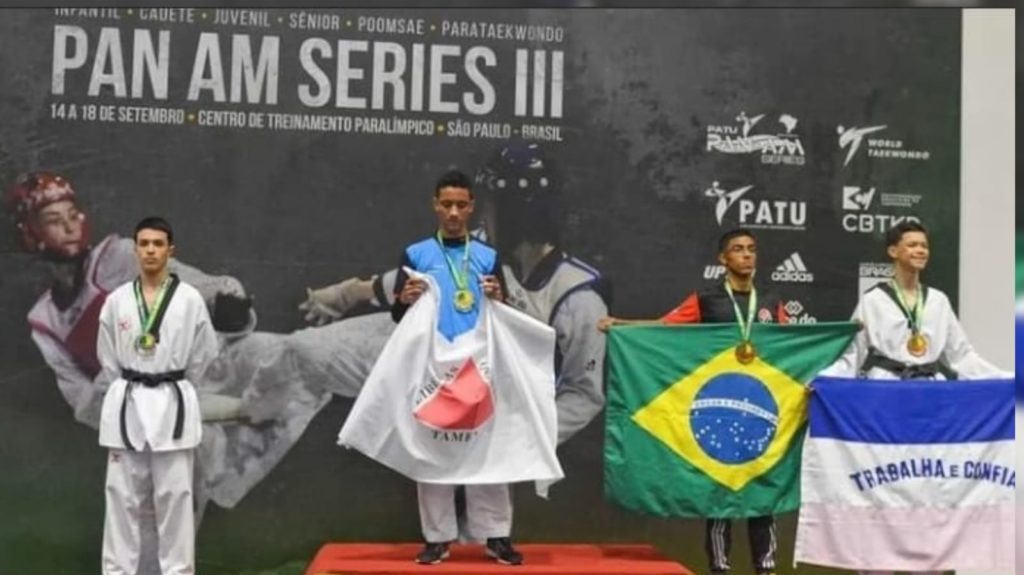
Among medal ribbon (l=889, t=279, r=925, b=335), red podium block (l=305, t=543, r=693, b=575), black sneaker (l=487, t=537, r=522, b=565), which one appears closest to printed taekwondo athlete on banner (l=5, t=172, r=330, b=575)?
red podium block (l=305, t=543, r=693, b=575)

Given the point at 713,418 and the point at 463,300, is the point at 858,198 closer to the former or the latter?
the point at 713,418

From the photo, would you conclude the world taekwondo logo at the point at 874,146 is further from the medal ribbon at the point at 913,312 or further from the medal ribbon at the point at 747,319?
the medal ribbon at the point at 747,319

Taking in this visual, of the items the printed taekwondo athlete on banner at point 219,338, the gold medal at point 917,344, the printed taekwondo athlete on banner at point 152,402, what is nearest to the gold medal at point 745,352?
the gold medal at point 917,344

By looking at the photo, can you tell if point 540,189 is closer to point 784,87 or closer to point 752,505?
point 784,87

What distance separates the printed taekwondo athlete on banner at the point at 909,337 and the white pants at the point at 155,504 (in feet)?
9.11

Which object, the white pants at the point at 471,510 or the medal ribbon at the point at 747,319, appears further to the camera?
the medal ribbon at the point at 747,319

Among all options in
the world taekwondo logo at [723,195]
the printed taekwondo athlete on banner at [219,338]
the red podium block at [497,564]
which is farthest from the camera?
the world taekwondo logo at [723,195]

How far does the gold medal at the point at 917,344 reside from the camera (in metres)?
4.93

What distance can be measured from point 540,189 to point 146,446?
2.20 m

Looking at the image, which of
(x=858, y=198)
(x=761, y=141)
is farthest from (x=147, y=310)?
(x=858, y=198)

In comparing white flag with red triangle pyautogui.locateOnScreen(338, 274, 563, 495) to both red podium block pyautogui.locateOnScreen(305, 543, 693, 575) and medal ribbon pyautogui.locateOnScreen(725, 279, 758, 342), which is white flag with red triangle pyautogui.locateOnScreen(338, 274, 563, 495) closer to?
red podium block pyautogui.locateOnScreen(305, 543, 693, 575)

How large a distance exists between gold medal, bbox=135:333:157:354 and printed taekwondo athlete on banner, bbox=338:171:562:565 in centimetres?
87

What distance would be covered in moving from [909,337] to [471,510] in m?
2.01

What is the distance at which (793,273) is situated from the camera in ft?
18.9
